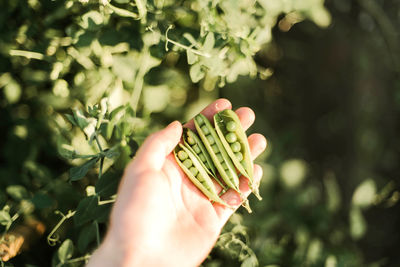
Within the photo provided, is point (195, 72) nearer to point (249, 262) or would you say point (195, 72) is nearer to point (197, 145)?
point (197, 145)

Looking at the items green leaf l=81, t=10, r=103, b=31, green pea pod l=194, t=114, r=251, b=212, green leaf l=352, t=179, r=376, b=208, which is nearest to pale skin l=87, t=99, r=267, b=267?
green pea pod l=194, t=114, r=251, b=212

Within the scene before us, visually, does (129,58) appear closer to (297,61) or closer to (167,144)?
(167,144)

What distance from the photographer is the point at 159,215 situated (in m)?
1.83

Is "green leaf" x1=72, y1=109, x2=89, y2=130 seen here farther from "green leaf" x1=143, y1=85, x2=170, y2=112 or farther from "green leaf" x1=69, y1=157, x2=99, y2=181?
"green leaf" x1=143, y1=85, x2=170, y2=112

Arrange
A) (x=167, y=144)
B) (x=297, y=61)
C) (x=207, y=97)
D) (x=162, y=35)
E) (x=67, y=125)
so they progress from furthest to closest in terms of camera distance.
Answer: (x=297, y=61) → (x=207, y=97) → (x=67, y=125) → (x=162, y=35) → (x=167, y=144)

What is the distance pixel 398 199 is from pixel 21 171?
3250mm

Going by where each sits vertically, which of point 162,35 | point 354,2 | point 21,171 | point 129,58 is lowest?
point 21,171

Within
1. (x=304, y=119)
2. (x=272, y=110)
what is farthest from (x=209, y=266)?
(x=304, y=119)

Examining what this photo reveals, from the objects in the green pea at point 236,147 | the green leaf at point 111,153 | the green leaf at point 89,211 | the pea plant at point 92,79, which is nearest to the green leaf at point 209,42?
the pea plant at point 92,79

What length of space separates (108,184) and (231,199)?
0.68m

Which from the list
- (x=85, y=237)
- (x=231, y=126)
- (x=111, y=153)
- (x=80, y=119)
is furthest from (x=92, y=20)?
(x=85, y=237)

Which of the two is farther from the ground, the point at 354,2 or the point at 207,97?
the point at 354,2

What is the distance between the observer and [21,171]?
261 centimetres

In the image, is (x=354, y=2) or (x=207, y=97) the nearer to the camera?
(x=207, y=97)
